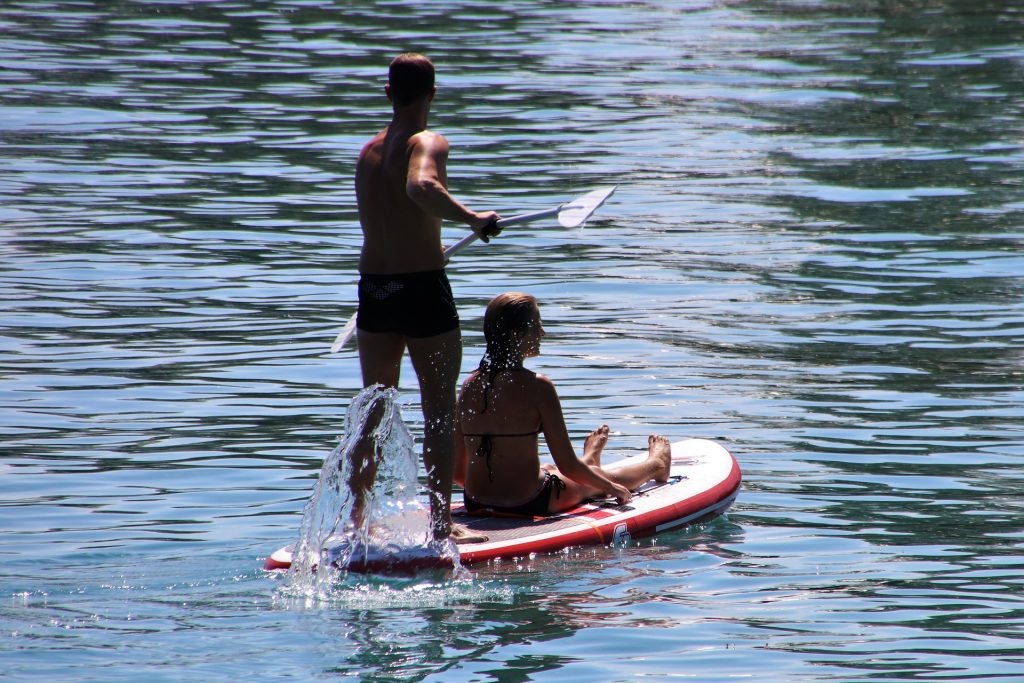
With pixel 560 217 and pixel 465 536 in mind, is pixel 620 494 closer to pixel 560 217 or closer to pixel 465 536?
pixel 465 536

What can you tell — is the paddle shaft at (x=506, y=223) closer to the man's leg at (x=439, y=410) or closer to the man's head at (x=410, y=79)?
the man's leg at (x=439, y=410)

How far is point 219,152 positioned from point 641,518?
39.2 ft

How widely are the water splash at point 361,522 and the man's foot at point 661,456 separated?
5.01ft

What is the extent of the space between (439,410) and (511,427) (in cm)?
59

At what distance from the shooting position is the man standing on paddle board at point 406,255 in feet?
21.9

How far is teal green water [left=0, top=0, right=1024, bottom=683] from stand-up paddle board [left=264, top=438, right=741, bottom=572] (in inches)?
3.6

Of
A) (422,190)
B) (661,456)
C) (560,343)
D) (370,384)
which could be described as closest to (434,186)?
(422,190)

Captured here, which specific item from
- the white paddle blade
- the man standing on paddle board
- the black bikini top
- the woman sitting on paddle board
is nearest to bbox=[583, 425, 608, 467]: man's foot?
the woman sitting on paddle board

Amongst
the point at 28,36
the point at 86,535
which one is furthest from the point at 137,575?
the point at 28,36

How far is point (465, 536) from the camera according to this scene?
7.08 m

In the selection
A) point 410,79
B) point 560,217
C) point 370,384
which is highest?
point 410,79

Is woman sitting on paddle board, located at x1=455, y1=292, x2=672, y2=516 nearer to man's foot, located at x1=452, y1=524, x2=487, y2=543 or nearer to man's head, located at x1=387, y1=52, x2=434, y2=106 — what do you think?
man's foot, located at x1=452, y1=524, x2=487, y2=543

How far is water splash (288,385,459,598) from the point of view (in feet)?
22.2

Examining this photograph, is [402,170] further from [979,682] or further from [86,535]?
[979,682]
